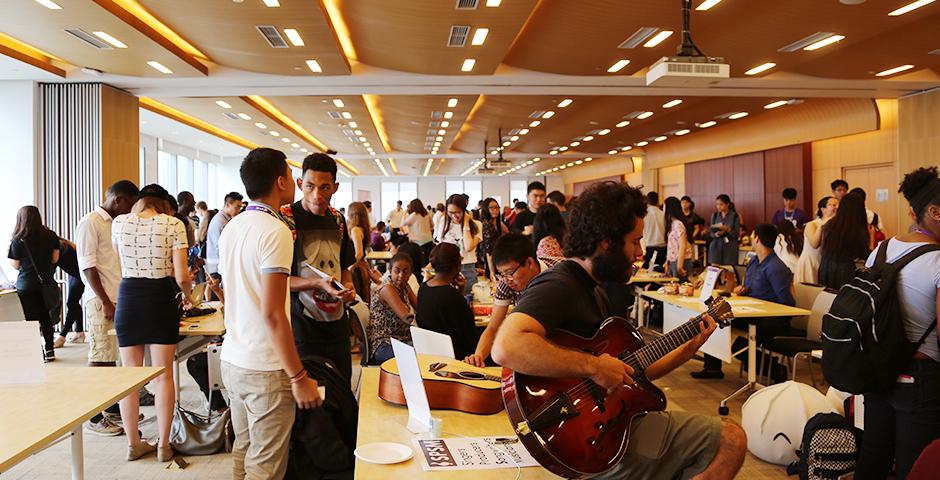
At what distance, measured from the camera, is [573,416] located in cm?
189

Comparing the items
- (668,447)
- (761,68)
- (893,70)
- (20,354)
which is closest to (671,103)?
(761,68)

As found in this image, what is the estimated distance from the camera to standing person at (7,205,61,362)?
22.7 feet

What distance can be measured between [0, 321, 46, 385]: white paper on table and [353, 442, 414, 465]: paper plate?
1.34 metres

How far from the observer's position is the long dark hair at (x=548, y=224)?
16.0 ft

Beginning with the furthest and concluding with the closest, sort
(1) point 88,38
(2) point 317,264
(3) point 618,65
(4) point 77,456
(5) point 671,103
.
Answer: (5) point 671,103, (3) point 618,65, (1) point 88,38, (2) point 317,264, (4) point 77,456

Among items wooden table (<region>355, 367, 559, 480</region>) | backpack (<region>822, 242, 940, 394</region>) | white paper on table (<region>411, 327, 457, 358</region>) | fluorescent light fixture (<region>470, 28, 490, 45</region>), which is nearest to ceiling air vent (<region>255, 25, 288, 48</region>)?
fluorescent light fixture (<region>470, 28, 490, 45</region>)

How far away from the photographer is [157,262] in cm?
405

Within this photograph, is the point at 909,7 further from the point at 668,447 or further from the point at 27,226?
the point at 27,226

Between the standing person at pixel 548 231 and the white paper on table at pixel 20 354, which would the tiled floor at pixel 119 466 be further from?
the white paper on table at pixel 20 354

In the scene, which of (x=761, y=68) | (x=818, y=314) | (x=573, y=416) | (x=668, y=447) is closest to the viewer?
→ (x=573, y=416)

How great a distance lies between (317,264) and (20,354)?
1.24m

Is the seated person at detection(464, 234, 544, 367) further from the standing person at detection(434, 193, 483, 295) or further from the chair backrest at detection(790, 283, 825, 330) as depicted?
the standing person at detection(434, 193, 483, 295)

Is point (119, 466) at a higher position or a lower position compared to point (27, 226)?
lower

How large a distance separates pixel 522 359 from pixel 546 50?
302 inches
